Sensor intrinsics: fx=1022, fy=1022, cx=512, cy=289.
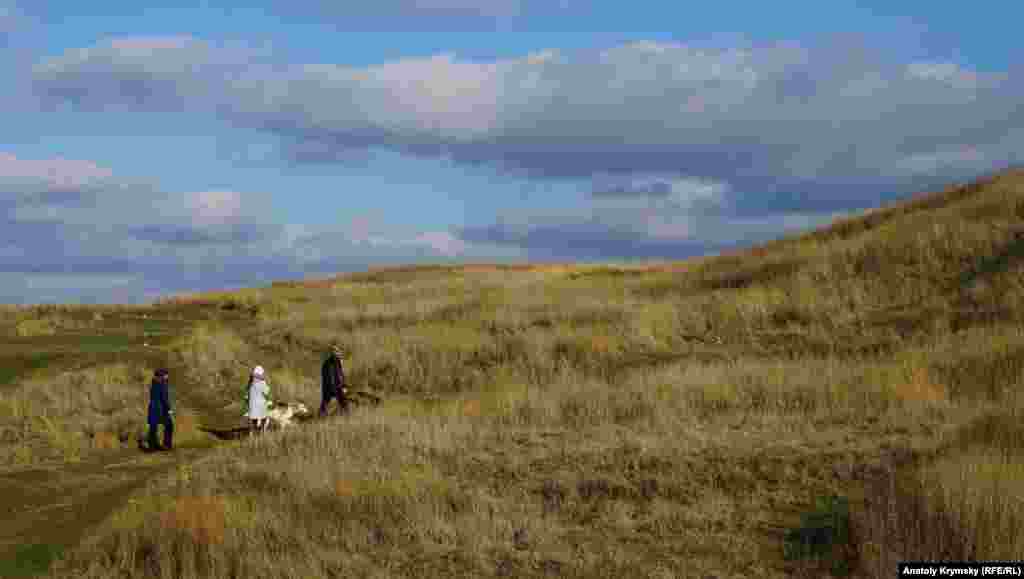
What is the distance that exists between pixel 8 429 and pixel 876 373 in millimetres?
19270

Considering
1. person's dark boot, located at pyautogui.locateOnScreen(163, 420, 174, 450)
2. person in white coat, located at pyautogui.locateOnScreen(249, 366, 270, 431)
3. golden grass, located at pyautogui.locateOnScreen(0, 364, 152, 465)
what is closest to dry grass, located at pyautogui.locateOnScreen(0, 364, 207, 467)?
golden grass, located at pyautogui.locateOnScreen(0, 364, 152, 465)

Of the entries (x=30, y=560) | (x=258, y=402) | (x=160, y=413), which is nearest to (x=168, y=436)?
(x=160, y=413)

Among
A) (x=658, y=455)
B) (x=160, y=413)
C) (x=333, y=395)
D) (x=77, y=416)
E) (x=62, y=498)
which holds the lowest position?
(x=62, y=498)

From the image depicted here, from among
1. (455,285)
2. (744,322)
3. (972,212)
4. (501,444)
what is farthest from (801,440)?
(455,285)

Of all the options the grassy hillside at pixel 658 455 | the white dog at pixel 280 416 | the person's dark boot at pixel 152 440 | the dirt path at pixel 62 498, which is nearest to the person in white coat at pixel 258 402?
the white dog at pixel 280 416

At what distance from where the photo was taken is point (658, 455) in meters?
12.6

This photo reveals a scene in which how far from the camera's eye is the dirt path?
13.1m

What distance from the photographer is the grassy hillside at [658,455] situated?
10.0m

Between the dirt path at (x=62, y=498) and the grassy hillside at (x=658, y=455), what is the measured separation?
1.14 metres

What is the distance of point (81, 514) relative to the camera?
15.3m

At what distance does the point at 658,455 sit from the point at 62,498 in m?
10.3

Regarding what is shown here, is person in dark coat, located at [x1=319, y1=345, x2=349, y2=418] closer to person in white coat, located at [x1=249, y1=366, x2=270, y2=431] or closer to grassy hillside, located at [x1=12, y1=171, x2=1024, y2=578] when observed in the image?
grassy hillside, located at [x1=12, y1=171, x2=1024, y2=578]

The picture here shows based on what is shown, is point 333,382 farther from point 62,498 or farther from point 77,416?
point 77,416

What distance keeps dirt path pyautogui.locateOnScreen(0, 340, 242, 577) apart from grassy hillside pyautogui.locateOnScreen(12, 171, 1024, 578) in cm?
114
